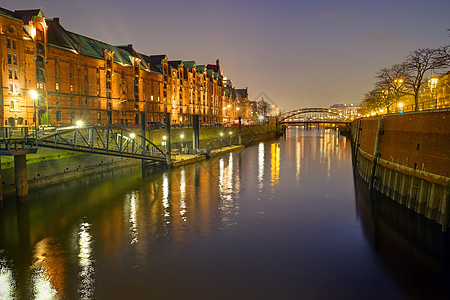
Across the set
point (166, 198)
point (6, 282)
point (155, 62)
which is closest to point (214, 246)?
point (6, 282)

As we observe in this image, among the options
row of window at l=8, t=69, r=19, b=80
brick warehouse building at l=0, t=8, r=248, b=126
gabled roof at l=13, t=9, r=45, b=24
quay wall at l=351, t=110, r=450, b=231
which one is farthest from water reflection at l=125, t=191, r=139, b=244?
gabled roof at l=13, t=9, r=45, b=24

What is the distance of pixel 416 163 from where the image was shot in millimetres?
23453

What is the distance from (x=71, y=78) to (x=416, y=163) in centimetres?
5067

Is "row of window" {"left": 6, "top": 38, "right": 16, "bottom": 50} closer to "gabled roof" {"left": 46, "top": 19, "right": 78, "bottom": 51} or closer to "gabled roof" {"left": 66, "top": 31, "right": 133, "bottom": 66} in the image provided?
"gabled roof" {"left": 46, "top": 19, "right": 78, "bottom": 51}

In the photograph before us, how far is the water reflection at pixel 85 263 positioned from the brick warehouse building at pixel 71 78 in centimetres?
1241

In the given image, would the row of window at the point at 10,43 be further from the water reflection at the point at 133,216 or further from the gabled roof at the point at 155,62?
the gabled roof at the point at 155,62

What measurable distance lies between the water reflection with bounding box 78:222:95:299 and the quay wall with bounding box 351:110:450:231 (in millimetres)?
18332

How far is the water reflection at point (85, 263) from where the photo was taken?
A: 13672 millimetres

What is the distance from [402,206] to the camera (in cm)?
2492

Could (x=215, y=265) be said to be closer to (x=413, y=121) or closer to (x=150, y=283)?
(x=150, y=283)

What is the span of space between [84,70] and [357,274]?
54999 millimetres

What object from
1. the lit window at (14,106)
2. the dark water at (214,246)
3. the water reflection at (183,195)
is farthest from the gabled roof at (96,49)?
the dark water at (214,246)

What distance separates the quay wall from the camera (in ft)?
65.9

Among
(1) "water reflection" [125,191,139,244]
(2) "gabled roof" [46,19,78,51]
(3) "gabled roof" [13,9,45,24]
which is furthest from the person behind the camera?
(2) "gabled roof" [46,19,78,51]
